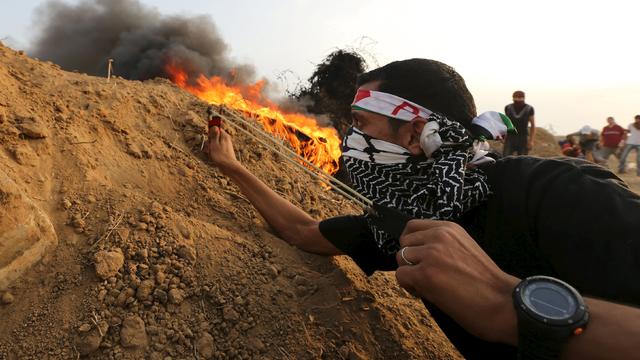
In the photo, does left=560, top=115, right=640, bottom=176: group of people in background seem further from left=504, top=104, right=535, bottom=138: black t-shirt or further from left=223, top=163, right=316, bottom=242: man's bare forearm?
left=223, top=163, right=316, bottom=242: man's bare forearm

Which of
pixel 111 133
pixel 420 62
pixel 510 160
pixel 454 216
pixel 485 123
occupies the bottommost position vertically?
pixel 111 133

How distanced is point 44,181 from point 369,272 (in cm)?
195

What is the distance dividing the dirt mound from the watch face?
1357 millimetres

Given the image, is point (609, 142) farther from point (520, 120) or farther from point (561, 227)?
point (561, 227)

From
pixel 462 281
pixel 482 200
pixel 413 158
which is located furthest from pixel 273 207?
pixel 462 281

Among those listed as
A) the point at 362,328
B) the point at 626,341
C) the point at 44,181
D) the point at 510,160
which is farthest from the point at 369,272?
the point at 44,181

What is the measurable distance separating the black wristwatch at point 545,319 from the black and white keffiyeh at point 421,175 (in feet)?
1.94

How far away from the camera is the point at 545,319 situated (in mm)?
1496

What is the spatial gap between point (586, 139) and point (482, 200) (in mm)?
16059

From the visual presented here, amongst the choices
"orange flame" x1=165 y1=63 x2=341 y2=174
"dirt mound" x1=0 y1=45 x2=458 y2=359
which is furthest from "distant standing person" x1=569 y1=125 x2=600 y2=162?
"dirt mound" x1=0 y1=45 x2=458 y2=359

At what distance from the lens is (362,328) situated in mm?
2871

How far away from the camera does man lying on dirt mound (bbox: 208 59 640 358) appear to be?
5.54ft

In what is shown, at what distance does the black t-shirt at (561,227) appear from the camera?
1722mm

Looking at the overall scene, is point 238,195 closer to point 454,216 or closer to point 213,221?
point 213,221
